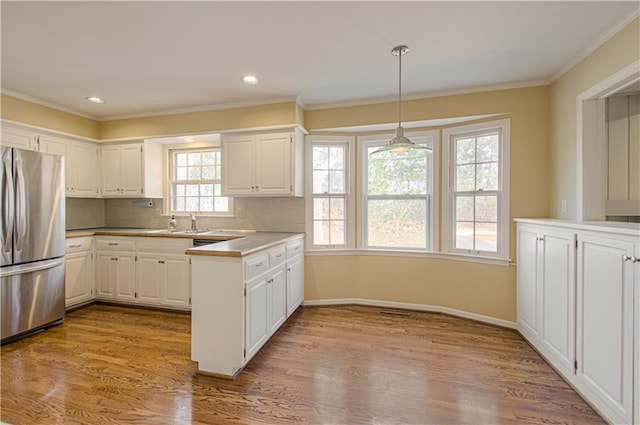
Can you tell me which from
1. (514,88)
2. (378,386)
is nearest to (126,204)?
(378,386)

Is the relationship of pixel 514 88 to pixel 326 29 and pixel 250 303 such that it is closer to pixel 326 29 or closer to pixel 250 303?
pixel 326 29

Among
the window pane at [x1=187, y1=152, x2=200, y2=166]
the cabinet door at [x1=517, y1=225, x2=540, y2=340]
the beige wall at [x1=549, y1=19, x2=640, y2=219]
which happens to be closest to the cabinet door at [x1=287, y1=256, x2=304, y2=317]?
the window pane at [x1=187, y1=152, x2=200, y2=166]

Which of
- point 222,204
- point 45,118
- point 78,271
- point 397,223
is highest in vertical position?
point 45,118

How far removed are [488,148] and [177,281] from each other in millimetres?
3821

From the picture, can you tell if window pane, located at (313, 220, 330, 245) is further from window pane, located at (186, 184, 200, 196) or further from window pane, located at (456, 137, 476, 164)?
window pane, located at (186, 184, 200, 196)

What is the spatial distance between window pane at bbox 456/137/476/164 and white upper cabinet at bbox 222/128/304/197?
5.99 feet

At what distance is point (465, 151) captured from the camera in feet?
10.5

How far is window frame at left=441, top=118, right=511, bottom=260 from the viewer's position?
9.61ft

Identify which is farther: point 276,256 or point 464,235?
point 464,235

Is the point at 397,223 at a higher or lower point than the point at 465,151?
lower

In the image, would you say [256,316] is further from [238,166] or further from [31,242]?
[31,242]

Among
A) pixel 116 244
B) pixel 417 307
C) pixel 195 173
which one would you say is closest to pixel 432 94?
pixel 417 307

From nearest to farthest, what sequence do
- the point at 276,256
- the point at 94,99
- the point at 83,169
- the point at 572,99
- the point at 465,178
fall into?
the point at 572,99
the point at 276,256
the point at 465,178
the point at 94,99
the point at 83,169

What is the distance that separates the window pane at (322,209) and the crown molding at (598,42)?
8.55ft
